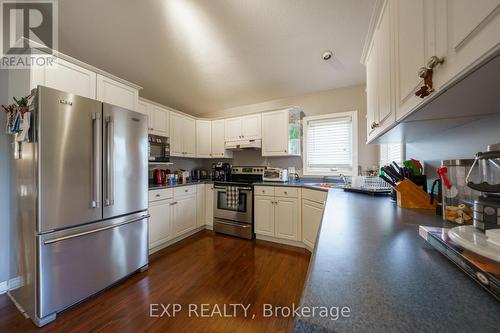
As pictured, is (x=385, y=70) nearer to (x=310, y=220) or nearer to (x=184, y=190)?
(x=310, y=220)

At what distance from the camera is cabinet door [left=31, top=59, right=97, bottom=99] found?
5.18 feet

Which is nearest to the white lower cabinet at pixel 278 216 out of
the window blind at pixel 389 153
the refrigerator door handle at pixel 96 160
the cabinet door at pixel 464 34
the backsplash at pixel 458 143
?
the window blind at pixel 389 153

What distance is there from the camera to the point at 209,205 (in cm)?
337

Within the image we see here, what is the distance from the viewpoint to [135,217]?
198cm

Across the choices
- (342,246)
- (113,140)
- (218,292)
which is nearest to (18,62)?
(113,140)

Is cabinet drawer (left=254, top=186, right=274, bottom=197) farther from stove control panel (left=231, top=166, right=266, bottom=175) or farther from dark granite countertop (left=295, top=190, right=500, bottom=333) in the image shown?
dark granite countertop (left=295, top=190, right=500, bottom=333)

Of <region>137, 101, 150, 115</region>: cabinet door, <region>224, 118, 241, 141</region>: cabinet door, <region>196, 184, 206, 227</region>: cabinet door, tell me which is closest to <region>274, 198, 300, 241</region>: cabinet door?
<region>196, 184, 206, 227</region>: cabinet door

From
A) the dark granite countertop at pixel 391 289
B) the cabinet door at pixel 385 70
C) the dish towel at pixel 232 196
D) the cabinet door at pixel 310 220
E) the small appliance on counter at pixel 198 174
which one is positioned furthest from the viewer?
the small appliance on counter at pixel 198 174

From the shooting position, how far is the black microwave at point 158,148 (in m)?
2.77

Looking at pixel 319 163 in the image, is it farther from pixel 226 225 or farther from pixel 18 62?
pixel 18 62

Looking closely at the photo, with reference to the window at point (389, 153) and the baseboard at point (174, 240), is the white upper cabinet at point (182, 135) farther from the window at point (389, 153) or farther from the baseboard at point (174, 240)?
the window at point (389, 153)

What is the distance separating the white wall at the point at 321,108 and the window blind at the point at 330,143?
0.15 metres

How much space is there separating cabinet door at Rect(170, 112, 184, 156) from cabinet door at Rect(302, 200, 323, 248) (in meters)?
2.26

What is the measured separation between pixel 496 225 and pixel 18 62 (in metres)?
3.24
